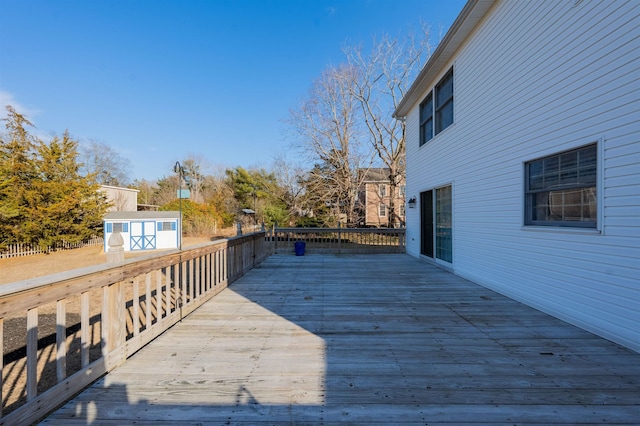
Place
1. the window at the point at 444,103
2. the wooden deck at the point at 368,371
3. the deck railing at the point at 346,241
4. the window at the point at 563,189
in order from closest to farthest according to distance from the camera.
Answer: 1. the wooden deck at the point at 368,371
2. the window at the point at 563,189
3. the window at the point at 444,103
4. the deck railing at the point at 346,241

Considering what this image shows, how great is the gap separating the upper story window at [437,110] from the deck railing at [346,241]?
9.98 ft

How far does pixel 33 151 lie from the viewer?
13883 mm

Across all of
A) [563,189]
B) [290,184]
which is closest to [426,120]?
[563,189]

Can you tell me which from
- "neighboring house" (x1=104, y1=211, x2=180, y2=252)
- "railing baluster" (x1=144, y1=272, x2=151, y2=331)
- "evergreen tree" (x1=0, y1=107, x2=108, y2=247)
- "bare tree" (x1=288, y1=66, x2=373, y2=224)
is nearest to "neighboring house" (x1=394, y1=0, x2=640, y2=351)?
"railing baluster" (x1=144, y1=272, x2=151, y2=331)

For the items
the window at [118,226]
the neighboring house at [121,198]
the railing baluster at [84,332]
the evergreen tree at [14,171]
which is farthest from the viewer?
the neighboring house at [121,198]

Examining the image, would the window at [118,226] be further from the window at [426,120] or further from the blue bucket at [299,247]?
the window at [426,120]

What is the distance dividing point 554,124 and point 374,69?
1317 centimetres

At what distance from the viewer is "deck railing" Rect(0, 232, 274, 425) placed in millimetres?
1411

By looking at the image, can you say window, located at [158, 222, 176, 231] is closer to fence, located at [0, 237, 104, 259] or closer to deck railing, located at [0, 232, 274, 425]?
fence, located at [0, 237, 104, 259]

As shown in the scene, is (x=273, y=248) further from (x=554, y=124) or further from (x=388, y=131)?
(x=388, y=131)

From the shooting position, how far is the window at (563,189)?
2.76m

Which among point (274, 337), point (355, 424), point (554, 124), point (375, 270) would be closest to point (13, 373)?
point (274, 337)

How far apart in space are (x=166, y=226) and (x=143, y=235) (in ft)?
3.85

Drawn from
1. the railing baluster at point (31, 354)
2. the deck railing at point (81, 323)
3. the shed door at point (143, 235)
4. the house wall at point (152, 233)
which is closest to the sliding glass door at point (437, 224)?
the deck railing at point (81, 323)
